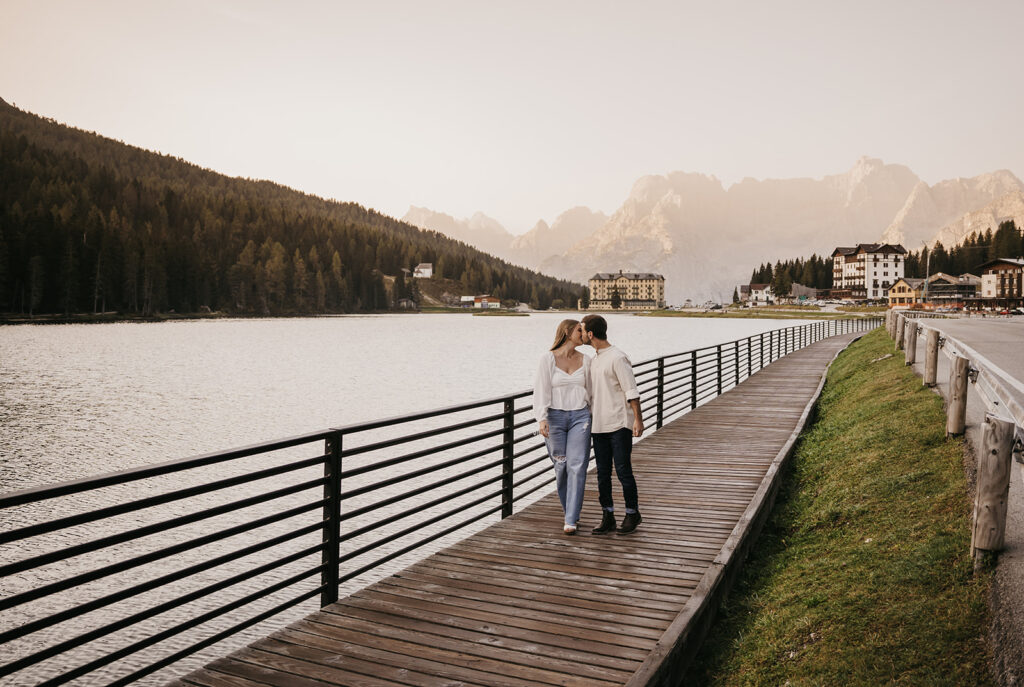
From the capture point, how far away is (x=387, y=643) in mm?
4809

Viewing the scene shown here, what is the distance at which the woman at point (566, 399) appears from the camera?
689 centimetres

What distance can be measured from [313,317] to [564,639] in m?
182

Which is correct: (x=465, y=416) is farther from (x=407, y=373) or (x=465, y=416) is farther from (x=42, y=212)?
(x=42, y=212)

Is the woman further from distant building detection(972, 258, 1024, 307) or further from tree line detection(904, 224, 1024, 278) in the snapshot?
tree line detection(904, 224, 1024, 278)

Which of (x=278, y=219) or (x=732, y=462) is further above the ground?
(x=278, y=219)

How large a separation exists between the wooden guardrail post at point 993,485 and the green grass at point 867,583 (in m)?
0.28

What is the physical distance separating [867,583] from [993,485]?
139 centimetres

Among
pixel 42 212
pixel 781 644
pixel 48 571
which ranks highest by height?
pixel 42 212

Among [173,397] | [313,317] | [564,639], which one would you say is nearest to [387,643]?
[564,639]

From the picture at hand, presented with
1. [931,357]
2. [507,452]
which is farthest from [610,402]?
[931,357]

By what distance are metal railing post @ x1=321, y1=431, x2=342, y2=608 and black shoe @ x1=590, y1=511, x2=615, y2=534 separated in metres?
2.84

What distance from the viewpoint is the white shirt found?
6.88 meters

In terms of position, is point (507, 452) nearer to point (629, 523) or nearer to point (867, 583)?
point (629, 523)

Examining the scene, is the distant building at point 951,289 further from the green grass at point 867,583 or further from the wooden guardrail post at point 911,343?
the green grass at point 867,583
